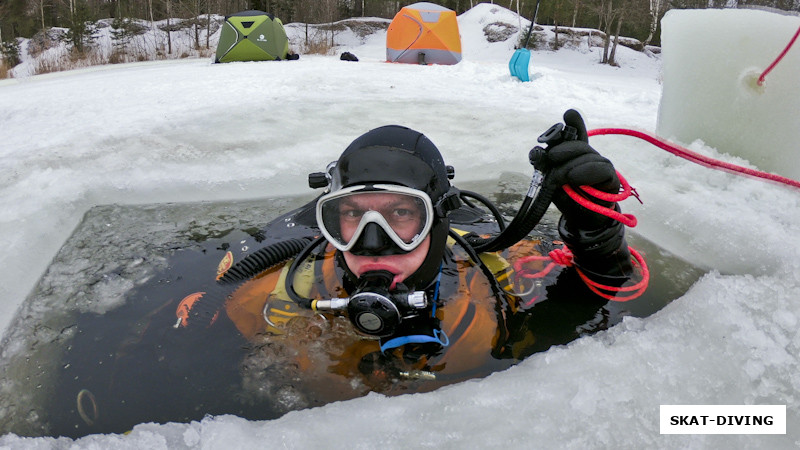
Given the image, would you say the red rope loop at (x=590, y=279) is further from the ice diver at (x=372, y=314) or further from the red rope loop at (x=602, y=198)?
the red rope loop at (x=602, y=198)

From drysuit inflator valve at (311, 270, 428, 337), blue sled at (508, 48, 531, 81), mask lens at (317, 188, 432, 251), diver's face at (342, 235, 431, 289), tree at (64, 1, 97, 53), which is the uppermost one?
tree at (64, 1, 97, 53)

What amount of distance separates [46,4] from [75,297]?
93.1ft

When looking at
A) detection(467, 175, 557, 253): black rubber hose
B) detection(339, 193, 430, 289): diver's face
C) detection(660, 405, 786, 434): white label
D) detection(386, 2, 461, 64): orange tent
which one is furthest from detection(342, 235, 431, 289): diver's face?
detection(386, 2, 461, 64): orange tent

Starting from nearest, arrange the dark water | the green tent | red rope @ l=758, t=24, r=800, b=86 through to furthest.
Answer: the dark water, red rope @ l=758, t=24, r=800, b=86, the green tent

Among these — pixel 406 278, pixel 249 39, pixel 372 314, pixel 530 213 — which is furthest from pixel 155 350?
pixel 249 39

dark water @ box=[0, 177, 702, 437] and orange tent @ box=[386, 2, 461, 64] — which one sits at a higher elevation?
orange tent @ box=[386, 2, 461, 64]

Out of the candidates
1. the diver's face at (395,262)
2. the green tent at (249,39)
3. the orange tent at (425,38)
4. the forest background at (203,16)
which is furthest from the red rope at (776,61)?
the forest background at (203,16)

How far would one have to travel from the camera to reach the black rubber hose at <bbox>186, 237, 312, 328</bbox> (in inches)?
75.1

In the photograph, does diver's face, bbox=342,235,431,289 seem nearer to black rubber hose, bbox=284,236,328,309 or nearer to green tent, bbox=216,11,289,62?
black rubber hose, bbox=284,236,328,309

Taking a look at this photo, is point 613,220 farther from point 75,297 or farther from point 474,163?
point 75,297

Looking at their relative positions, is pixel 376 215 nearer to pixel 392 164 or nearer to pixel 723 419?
pixel 392 164

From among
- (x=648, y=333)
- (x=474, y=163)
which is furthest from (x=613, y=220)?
(x=474, y=163)

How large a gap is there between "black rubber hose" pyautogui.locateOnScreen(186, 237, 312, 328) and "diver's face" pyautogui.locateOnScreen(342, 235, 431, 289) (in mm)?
568

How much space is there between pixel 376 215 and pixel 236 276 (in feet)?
2.82
